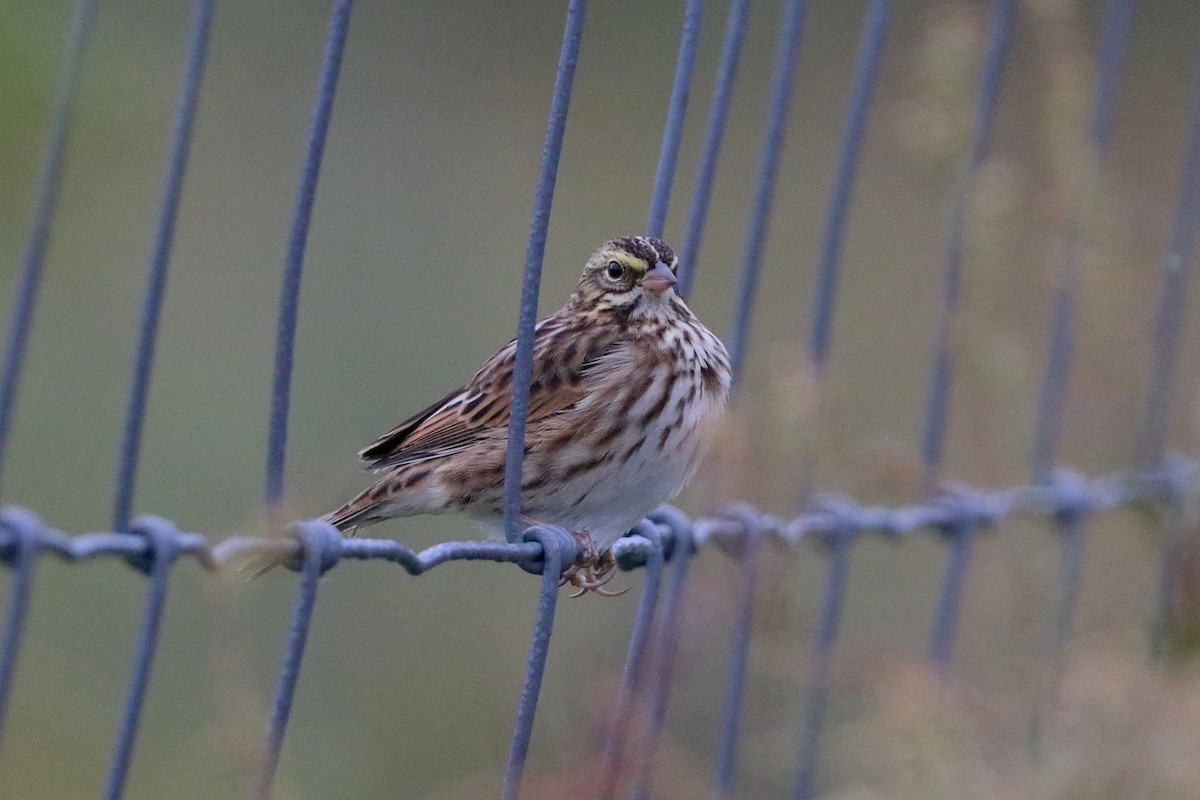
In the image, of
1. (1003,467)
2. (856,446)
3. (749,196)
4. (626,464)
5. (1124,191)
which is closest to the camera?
(856,446)

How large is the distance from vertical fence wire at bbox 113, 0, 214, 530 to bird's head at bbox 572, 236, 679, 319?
143cm

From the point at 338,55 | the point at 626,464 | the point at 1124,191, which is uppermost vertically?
the point at 1124,191

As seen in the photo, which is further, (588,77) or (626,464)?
(588,77)

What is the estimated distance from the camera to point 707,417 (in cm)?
309

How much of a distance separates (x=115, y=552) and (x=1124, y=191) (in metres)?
3.26

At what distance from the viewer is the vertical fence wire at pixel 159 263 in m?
1.75

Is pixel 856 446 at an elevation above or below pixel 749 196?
below

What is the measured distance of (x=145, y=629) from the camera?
170 centimetres

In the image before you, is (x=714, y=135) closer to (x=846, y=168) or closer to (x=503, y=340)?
(x=846, y=168)

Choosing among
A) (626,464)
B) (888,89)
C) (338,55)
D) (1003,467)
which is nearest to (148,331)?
(338,55)

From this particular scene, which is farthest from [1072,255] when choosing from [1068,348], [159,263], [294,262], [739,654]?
[159,263]

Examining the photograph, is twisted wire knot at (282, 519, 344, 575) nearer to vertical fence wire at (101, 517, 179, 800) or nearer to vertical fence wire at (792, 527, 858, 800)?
vertical fence wire at (101, 517, 179, 800)

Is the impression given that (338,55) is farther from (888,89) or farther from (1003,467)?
(888,89)

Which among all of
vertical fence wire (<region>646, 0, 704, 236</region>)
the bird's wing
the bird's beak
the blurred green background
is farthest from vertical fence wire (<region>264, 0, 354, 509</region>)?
the bird's beak
